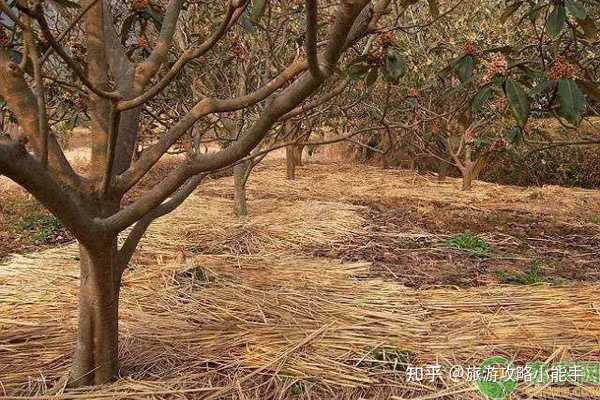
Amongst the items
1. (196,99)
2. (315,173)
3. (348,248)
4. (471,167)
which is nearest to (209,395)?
(348,248)

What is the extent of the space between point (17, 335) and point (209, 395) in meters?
1.03

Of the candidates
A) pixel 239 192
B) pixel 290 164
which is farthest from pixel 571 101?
pixel 290 164

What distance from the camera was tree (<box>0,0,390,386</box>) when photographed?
3.92 ft

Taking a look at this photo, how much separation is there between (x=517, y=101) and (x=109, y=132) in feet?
3.91

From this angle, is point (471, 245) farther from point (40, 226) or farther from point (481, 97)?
point (40, 226)

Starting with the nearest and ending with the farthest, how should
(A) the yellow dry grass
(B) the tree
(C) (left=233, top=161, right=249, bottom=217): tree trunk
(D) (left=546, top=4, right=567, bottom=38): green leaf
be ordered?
(B) the tree → (D) (left=546, top=4, right=567, bottom=38): green leaf → (C) (left=233, top=161, right=249, bottom=217): tree trunk → (A) the yellow dry grass

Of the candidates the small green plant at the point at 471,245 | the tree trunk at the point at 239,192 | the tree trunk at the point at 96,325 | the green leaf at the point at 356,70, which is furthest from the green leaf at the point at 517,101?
the tree trunk at the point at 239,192

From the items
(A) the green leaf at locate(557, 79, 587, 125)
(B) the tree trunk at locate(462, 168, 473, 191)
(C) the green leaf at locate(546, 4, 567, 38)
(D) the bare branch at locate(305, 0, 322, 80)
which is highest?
(C) the green leaf at locate(546, 4, 567, 38)

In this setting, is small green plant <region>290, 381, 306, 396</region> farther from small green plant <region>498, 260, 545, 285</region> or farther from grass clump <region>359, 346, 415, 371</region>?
small green plant <region>498, 260, 545, 285</region>

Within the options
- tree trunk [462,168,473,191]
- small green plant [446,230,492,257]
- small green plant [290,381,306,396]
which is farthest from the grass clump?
tree trunk [462,168,473,191]

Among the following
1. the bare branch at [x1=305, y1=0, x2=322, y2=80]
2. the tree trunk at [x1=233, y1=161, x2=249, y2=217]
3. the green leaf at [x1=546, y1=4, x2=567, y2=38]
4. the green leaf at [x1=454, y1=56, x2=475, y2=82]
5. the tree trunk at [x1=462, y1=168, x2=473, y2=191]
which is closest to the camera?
the bare branch at [x1=305, y1=0, x2=322, y2=80]

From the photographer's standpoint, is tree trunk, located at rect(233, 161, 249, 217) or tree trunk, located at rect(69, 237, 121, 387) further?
tree trunk, located at rect(233, 161, 249, 217)

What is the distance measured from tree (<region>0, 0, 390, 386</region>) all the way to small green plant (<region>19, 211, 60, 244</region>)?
3.13 metres

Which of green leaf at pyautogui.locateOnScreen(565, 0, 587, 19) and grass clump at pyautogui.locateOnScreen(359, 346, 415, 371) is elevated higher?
green leaf at pyautogui.locateOnScreen(565, 0, 587, 19)
